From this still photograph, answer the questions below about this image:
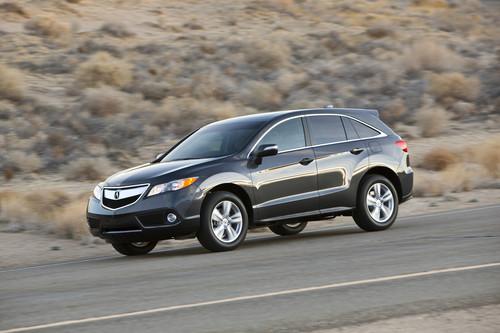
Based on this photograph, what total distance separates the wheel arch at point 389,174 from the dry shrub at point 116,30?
107 ft

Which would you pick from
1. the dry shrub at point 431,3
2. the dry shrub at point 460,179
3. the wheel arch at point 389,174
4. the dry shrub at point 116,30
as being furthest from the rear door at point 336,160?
the dry shrub at point 431,3

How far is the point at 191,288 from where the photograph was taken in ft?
33.1

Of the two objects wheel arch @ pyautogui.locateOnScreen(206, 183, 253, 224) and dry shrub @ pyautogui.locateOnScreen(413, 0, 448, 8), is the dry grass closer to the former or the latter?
wheel arch @ pyautogui.locateOnScreen(206, 183, 253, 224)

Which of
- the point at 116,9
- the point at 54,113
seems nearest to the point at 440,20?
the point at 116,9

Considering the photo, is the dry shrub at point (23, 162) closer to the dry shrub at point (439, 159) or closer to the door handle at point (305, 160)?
the dry shrub at point (439, 159)

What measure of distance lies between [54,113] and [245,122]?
69.0ft

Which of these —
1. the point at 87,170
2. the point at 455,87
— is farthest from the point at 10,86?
the point at 455,87

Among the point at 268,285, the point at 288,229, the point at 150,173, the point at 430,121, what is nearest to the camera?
the point at 268,285

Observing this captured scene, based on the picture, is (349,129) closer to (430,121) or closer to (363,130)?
(363,130)

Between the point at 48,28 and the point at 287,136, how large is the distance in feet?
107

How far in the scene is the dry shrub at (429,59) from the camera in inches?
1638

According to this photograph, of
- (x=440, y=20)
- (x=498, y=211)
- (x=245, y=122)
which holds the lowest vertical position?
(x=498, y=211)

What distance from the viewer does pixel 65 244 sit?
1705 cm

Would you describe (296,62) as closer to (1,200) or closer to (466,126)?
(466,126)
